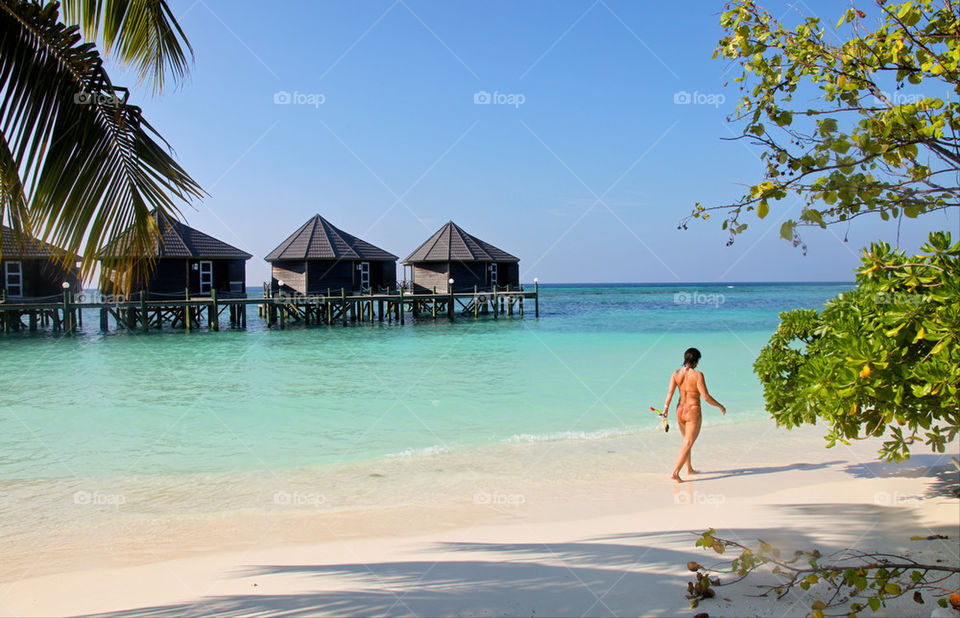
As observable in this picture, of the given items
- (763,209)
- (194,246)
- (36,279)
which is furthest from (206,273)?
(763,209)

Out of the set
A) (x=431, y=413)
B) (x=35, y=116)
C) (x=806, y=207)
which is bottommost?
(x=431, y=413)

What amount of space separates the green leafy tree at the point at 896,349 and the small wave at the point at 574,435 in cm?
605

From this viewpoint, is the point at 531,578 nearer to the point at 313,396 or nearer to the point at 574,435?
the point at 574,435

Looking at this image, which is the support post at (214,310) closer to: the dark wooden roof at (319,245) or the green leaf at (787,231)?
the dark wooden roof at (319,245)

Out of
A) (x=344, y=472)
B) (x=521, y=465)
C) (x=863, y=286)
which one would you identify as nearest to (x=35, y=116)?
(x=863, y=286)

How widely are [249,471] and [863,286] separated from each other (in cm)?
718

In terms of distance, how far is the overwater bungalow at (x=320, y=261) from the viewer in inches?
1218

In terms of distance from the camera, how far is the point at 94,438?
1026 centimetres

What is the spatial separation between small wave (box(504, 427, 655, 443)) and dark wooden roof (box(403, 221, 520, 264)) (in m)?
24.4

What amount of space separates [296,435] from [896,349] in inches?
360

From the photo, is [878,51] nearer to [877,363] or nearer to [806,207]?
[806,207]

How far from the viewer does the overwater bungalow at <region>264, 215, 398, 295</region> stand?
30.9 meters

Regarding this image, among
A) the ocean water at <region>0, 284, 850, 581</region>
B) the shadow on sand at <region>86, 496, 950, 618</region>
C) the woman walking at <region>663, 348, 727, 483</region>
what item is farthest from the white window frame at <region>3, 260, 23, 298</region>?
the woman walking at <region>663, 348, 727, 483</region>

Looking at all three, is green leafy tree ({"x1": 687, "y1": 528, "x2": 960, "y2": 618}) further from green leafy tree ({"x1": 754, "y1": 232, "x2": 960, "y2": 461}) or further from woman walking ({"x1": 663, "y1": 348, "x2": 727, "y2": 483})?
woman walking ({"x1": 663, "y1": 348, "x2": 727, "y2": 483})
